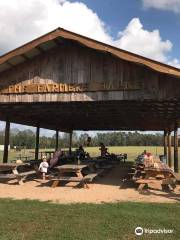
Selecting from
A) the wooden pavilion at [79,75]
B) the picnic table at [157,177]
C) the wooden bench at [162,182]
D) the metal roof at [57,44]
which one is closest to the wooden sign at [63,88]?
the wooden pavilion at [79,75]

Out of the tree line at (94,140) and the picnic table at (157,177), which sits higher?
the tree line at (94,140)

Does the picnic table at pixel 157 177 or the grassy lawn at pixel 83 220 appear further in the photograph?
the picnic table at pixel 157 177

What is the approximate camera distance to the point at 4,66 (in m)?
13.1

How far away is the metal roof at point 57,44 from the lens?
1138 cm

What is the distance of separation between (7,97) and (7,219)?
678 cm

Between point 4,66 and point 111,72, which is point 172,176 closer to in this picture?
point 111,72

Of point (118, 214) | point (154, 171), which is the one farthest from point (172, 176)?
point (118, 214)

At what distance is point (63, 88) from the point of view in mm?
12617

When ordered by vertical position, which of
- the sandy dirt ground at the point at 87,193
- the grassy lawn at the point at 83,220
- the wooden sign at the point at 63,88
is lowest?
the grassy lawn at the point at 83,220

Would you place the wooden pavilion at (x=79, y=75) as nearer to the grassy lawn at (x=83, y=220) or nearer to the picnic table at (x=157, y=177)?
the picnic table at (x=157, y=177)

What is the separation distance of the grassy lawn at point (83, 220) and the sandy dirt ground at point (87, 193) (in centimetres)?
93

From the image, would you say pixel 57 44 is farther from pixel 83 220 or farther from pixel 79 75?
pixel 83 220

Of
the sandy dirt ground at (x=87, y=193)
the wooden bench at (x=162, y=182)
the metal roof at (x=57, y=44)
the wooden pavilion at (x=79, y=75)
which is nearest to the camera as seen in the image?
the sandy dirt ground at (x=87, y=193)

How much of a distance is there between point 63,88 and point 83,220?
6.41 metres
